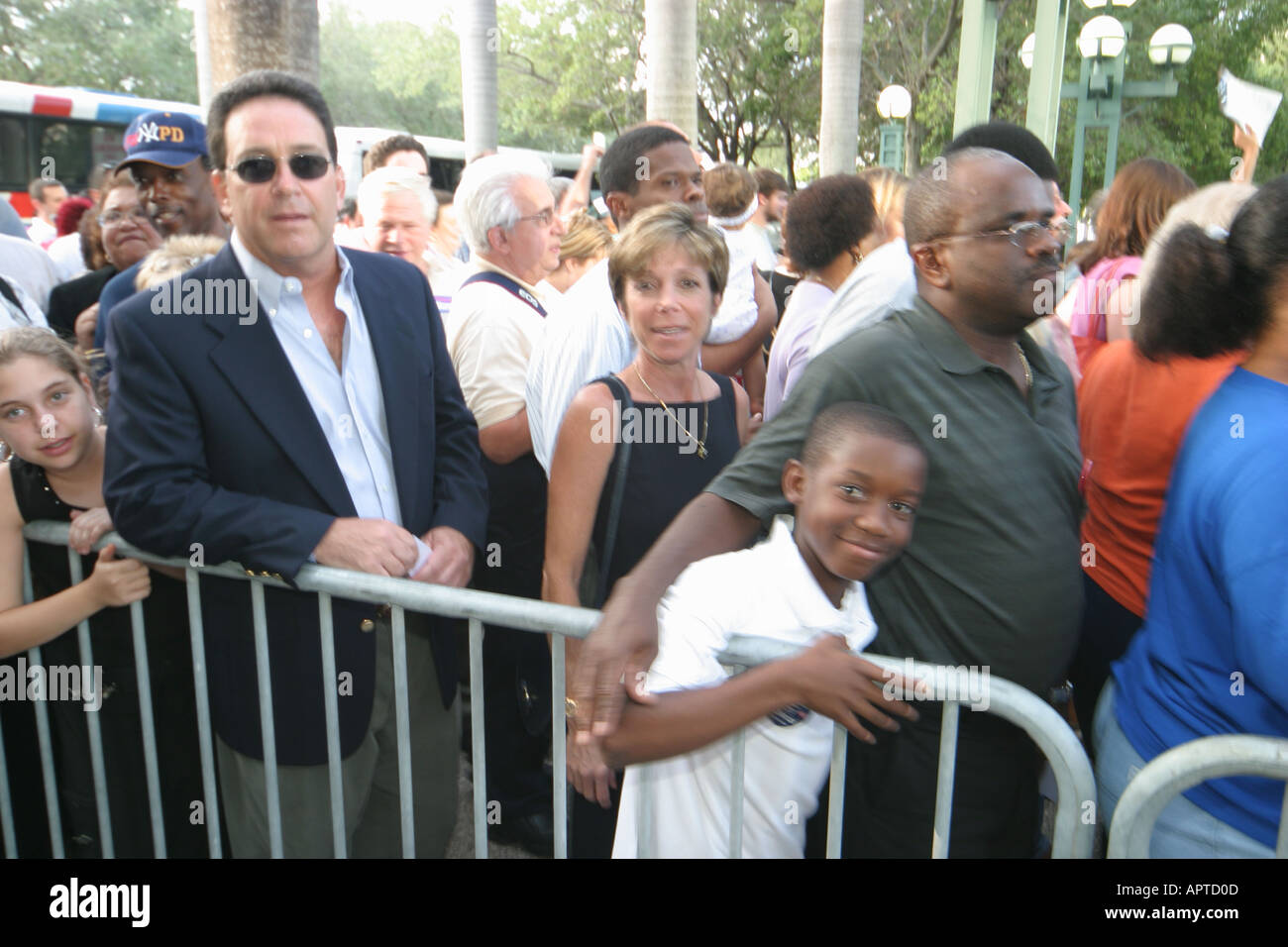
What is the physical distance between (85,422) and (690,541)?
172 cm

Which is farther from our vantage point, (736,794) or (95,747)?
(95,747)

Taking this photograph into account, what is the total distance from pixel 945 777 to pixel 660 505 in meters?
1.09

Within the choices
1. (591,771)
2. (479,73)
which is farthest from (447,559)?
(479,73)

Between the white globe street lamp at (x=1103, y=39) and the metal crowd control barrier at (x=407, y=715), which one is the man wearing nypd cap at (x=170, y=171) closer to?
the metal crowd control barrier at (x=407, y=715)

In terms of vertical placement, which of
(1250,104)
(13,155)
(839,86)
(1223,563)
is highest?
(839,86)

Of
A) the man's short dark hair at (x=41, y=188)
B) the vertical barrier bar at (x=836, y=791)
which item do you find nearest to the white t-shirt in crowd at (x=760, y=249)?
the vertical barrier bar at (x=836, y=791)

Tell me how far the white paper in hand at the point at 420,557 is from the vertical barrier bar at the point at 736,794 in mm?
893

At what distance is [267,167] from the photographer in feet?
7.53

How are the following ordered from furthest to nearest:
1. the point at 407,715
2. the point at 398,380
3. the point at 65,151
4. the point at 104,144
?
the point at 104,144
the point at 65,151
the point at 398,380
the point at 407,715

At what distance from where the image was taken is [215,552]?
213 cm

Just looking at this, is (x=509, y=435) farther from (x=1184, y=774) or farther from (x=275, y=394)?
(x=1184, y=774)
